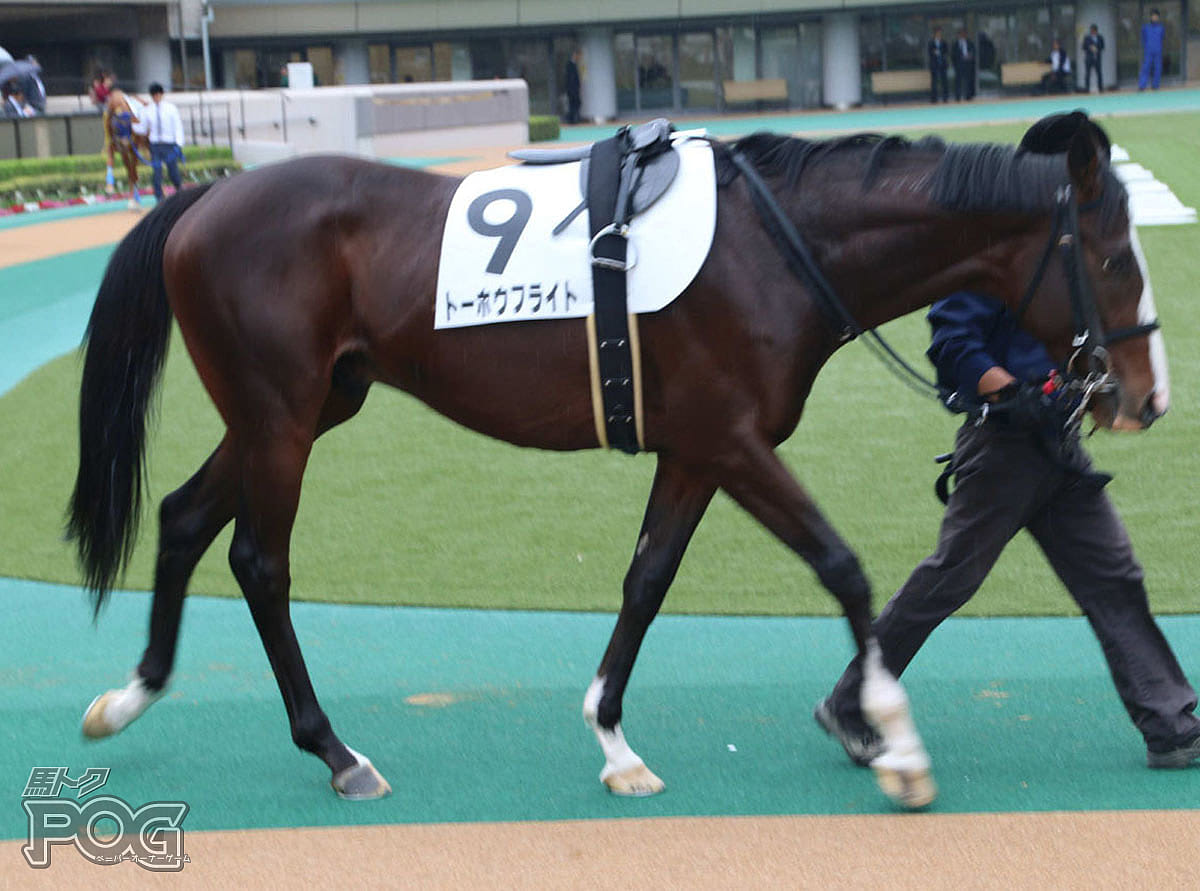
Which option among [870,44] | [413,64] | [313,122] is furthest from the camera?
[413,64]

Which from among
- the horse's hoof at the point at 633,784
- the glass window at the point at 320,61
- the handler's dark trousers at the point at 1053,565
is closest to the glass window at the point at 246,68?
the glass window at the point at 320,61

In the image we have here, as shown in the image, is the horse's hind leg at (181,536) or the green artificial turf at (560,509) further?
the green artificial turf at (560,509)

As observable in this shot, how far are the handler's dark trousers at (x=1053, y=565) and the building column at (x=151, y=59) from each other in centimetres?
3911

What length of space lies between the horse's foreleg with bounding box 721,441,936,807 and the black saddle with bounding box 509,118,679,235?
66 centimetres

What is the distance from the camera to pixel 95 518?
14.1 ft

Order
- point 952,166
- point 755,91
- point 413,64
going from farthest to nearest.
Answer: point 413,64 < point 755,91 < point 952,166

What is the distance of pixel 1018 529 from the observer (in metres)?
3.84

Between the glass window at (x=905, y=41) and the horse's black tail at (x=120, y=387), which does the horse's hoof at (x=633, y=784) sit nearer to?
the horse's black tail at (x=120, y=387)

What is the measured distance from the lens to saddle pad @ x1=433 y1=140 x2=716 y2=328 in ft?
12.0

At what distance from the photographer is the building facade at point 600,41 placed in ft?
127

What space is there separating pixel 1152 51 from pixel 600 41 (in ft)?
45.8

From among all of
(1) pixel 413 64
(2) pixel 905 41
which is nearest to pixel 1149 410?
(2) pixel 905 41

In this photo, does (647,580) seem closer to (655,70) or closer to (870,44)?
(655,70)

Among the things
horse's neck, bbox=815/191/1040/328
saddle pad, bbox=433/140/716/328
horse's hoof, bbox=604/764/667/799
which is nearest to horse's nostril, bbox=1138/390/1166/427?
horse's neck, bbox=815/191/1040/328
